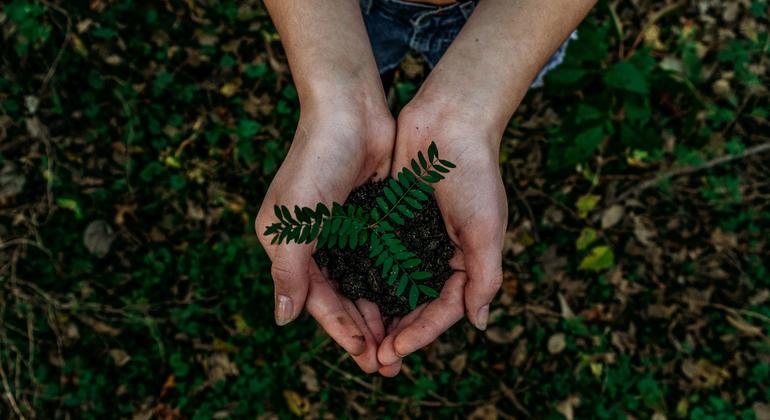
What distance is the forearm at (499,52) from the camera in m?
2.62

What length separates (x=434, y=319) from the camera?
8.70 feet

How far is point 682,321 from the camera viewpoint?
13.4ft

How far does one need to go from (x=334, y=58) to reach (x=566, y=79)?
6.46ft

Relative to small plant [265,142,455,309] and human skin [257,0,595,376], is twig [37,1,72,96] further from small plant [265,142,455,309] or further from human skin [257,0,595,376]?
small plant [265,142,455,309]

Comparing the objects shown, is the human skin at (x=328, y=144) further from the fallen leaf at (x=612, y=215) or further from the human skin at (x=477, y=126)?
the fallen leaf at (x=612, y=215)

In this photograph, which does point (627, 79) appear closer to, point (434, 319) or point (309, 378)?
point (434, 319)

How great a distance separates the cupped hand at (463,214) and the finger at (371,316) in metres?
0.10

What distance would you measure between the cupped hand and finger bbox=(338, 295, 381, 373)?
0.15 feet

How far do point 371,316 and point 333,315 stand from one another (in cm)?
24

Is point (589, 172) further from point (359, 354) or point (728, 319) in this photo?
point (359, 354)

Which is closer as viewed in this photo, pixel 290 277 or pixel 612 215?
pixel 290 277

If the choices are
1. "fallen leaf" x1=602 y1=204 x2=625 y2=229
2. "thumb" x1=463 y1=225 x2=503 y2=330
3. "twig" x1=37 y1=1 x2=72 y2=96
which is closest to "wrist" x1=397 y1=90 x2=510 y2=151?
"thumb" x1=463 y1=225 x2=503 y2=330

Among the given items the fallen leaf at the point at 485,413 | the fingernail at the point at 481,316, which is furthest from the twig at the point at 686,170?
the fingernail at the point at 481,316

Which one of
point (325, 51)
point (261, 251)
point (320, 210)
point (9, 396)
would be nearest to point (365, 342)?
point (320, 210)
